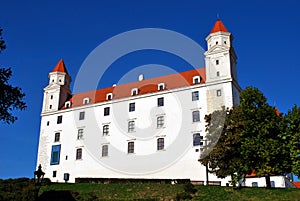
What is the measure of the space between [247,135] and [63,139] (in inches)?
1189

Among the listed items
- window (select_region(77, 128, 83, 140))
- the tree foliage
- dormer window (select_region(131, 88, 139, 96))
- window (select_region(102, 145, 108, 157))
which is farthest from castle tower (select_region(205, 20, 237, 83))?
window (select_region(77, 128, 83, 140))

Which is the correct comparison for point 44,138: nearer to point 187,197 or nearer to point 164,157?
point 164,157

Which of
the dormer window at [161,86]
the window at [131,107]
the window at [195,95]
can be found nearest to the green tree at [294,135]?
the window at [195,95]

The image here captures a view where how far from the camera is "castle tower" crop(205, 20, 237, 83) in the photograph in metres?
46.5

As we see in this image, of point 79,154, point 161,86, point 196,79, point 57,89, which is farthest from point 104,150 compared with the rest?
point 196,79

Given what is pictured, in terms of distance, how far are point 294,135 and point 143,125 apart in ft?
72.6

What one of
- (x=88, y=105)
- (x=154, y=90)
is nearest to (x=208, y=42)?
(x=154, y=90)

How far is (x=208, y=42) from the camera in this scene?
50.2m

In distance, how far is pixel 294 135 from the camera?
31.3 meters

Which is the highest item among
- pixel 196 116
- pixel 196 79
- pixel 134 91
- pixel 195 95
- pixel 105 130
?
pixel 196 79

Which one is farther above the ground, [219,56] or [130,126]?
[219,56]

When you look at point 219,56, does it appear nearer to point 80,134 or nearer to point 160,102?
point 160,102

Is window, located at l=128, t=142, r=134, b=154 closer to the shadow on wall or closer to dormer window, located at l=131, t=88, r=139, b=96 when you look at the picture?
dormer window, located at l=131, t=88, r=139, b=96

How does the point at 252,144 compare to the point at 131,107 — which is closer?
the point at 252,144
